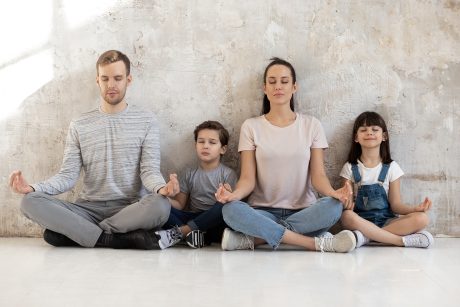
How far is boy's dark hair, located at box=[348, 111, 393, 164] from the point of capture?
3898mm

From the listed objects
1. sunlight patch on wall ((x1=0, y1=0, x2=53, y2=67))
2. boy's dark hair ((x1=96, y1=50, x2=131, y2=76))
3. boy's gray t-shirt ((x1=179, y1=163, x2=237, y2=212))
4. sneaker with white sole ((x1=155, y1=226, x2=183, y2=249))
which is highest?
sunlight patch on wall ((x1=0, y1=0, x2=53, y2=67))

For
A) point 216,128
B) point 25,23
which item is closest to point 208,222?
point 216,128

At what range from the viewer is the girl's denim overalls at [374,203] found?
3855 millimetres

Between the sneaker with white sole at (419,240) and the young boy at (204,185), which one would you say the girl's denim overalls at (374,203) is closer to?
the sneaker with white sole at (419,240)

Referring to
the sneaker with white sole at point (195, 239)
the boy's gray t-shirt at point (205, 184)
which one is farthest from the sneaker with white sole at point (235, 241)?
the boy's gray t-shirt at point (205, 184)

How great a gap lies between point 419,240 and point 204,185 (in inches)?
49.8

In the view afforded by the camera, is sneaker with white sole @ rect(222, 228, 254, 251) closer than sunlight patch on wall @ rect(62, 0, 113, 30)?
Yes

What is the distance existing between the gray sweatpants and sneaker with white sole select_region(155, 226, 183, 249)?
0.23 feet

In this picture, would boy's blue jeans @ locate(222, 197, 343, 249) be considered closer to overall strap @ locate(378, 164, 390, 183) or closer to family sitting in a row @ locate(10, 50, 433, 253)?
family sitting in a row @ locate(10, 50, 433, 253)

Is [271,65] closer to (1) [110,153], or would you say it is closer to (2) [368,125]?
(2) [368,125]

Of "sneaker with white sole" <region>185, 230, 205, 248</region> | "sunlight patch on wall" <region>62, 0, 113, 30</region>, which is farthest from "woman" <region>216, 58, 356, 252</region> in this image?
"sunlight patch on wall" <region>62, 0, 113, 30</region>

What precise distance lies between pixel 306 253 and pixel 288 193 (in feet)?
1.71

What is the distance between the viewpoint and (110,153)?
3.86m

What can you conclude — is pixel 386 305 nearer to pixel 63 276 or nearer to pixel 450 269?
pixel 450 269
